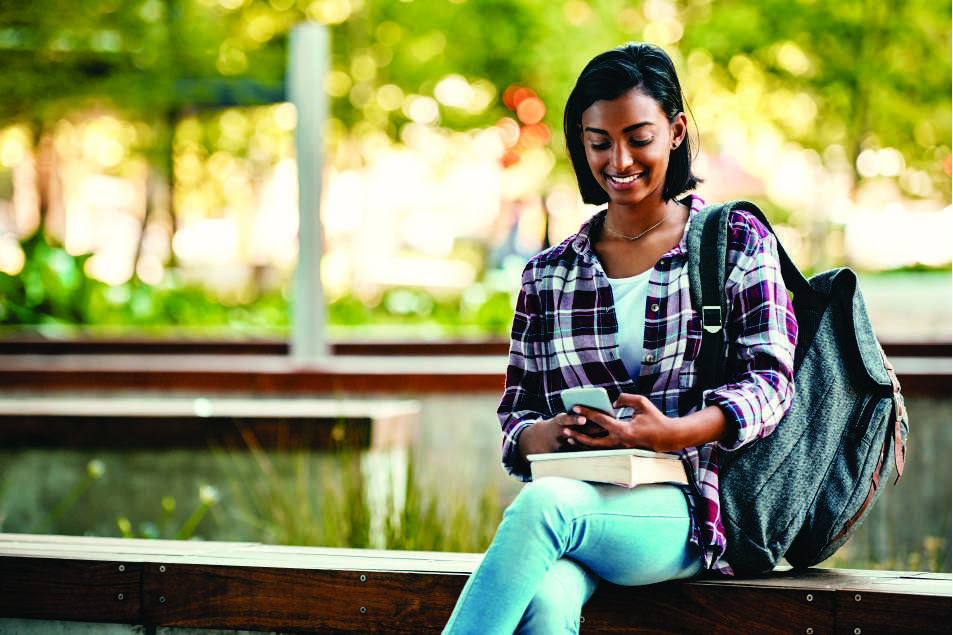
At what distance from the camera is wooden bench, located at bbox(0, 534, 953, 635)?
244 cm

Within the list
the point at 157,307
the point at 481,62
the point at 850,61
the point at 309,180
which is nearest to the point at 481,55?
the point at 481,62

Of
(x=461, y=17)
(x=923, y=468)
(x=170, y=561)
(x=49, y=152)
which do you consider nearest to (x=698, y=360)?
(x=170, y=561)

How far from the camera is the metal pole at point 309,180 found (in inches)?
265

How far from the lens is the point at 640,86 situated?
2.56 m

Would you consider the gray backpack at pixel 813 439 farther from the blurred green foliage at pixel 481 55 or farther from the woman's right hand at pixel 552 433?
the blurred green foliage at pixel 481 55

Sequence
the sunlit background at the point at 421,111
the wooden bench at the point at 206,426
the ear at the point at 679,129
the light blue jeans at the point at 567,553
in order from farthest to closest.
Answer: the sunlit background at the point at 421,111, the wooden bench at the point at 206,426, the ear at the point at 679,129, the light blue jeans at the point at 567,553

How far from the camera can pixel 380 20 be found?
467 inches

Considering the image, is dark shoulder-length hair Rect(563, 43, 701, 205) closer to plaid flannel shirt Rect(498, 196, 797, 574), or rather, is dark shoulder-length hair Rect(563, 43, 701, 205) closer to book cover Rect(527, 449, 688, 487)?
plaid flannel shirt Rect(498, 196, 797, 574)

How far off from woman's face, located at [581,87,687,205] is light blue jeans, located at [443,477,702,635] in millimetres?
696

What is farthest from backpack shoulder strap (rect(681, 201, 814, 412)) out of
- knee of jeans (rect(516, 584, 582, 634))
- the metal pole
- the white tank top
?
the metal pole

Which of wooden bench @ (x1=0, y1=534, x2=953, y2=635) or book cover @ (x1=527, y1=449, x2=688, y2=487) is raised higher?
book cover @ (x1=527, y1=449, x2=688, y2=487)

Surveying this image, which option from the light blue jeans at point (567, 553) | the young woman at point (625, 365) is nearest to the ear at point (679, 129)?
the young woman at point (625, 365)

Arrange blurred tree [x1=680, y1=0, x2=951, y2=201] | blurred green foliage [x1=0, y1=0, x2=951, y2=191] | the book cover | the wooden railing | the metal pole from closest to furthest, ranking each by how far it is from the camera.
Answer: the book cover
the wooden railing
the metal pole
blurred green foliage [x1=0, y1=0, x2=951, y2=191]
blurred tree [x1=680, y1=0, x2=951, y2=201]

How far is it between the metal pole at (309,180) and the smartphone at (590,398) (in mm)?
4521
